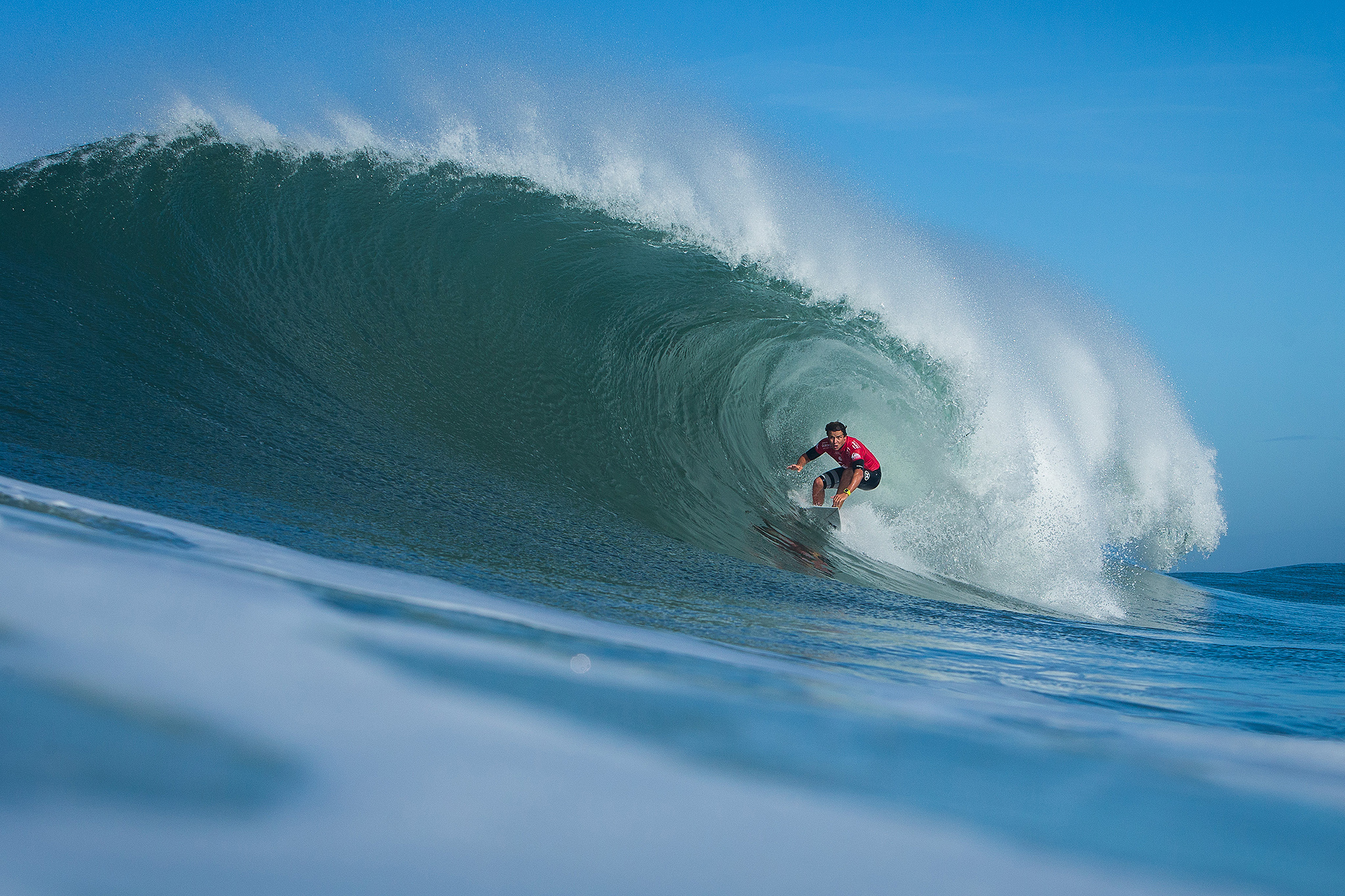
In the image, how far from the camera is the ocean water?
642 mm

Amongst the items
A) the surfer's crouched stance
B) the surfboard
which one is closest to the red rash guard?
the surfer's crouched stance

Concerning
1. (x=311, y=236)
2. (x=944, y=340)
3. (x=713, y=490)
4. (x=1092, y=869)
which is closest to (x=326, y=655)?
(x=1092, y=869)

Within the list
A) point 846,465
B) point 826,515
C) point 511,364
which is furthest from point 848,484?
point 511,364

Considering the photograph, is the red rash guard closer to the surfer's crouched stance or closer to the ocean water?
the surfer's crouched stance

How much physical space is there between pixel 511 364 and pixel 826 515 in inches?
113

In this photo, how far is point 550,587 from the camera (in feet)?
9.44

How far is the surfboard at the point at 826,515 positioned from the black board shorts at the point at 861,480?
237 mm

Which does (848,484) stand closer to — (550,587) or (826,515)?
(826,515)

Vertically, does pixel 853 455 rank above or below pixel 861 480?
above

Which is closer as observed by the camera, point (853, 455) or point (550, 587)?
point (550, 587)

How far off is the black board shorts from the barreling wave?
27cm

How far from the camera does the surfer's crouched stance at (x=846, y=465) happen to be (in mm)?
7129

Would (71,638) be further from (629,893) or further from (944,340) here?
(944,340)

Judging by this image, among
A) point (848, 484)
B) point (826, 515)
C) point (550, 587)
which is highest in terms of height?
point (848, 484)
